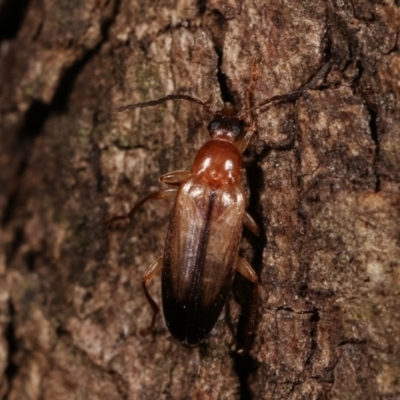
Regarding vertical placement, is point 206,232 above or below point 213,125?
below

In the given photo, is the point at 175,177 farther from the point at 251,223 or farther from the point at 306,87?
the point at 306,87

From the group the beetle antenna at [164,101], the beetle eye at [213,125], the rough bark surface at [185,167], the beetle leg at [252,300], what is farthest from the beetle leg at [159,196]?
the beetle leg at [252,300]

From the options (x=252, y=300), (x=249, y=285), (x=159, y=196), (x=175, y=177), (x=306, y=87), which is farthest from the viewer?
(x=159, y=196)

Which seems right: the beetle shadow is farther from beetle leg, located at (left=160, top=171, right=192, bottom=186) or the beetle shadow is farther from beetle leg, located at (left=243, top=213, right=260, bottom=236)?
beetle leg, located at (left=160, top=171, right=192, bottom=186)

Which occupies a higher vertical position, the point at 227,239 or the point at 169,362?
the point at 227,239

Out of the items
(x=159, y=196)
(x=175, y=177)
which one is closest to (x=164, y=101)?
(x=175, y=177)

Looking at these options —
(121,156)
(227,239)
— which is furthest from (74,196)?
(227,239)

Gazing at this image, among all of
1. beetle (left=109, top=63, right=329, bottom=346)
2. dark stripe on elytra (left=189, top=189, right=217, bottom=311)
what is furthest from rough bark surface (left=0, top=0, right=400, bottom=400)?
dark stripe on elytra (left=189, top=189, right=217, bottom=311)

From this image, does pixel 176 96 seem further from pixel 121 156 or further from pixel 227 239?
pixel 227 239
